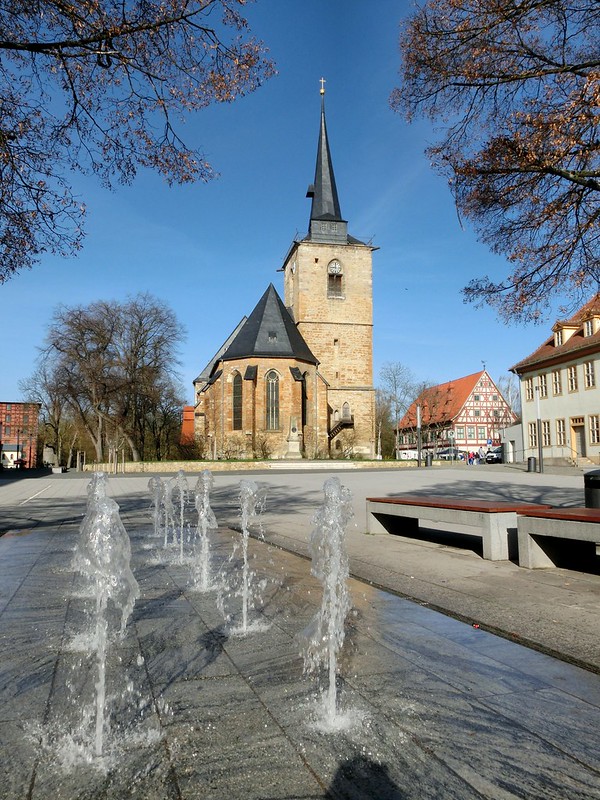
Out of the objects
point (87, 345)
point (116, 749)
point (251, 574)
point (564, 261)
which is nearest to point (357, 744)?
point (116, 749)

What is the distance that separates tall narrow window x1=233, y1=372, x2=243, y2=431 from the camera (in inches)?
1812

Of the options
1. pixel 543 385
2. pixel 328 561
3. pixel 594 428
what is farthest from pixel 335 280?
pixel 328 561

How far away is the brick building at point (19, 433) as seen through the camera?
201ft

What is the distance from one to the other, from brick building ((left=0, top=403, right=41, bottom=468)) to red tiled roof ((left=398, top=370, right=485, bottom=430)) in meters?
38.4

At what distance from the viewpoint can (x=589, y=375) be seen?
35.8 meters

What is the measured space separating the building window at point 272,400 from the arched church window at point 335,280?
405 inches

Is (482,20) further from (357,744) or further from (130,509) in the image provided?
(130,509)

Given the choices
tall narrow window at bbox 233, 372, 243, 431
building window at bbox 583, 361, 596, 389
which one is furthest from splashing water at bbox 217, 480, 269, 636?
tall narrow window at bbox 233, 372, 243, 431

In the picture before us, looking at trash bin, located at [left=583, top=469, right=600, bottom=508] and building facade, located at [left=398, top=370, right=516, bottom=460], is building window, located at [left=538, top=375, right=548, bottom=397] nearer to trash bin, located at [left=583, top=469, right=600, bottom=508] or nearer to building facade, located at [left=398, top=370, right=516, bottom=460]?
building facade, located at [left=398, top=370, right=516, bottom=460]

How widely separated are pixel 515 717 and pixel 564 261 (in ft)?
20.3

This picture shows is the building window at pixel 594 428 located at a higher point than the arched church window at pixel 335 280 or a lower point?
lower

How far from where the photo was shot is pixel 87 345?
4309 centimetres

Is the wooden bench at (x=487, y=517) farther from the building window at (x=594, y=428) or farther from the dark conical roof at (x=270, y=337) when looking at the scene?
the dark conical roof at (x=270, y=337)

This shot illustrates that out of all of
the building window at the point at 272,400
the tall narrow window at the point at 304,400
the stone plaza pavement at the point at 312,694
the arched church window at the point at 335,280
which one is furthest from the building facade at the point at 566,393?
the stone plaza pavement at the point at 312,694
